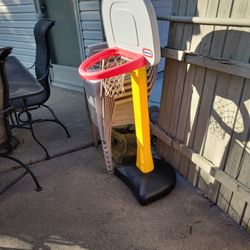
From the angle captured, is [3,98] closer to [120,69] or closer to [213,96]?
[120,69]

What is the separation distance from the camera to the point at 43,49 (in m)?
2.47

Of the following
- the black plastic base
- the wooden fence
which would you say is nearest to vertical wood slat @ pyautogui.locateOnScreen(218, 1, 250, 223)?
the wooden fence

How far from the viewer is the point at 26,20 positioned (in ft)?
13.8

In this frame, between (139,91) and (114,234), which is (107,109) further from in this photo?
(114,234)

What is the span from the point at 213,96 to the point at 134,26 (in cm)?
65

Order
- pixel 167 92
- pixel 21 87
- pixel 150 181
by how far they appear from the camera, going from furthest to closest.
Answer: pixel 21 87 → pixel 167 92 → pixel 150 181

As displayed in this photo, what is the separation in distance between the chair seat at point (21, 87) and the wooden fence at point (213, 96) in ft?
3.89

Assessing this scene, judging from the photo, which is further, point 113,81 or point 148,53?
point 113,81

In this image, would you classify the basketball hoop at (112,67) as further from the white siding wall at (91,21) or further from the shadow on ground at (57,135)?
the white siding wall at (91,21)

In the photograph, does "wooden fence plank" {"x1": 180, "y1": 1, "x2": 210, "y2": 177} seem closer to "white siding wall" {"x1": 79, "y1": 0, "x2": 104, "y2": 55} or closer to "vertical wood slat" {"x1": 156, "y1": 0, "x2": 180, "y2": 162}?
"vertical wood slat" {"x1": 156, "y1": 0, "x2": 180, "y2": 162}

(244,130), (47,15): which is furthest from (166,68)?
(47,15)

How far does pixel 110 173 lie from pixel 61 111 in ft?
5.07

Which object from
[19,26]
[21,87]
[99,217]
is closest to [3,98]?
[21,87]

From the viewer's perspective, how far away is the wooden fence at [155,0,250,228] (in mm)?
1364
